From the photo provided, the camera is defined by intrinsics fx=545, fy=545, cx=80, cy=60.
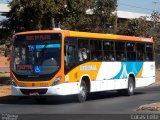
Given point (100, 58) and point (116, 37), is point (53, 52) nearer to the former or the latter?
point (100, 58)

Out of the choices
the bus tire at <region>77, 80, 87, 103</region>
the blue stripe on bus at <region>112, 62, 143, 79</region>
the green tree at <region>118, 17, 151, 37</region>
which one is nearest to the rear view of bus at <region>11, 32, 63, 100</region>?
the bus tire at <region>77, 80, 87, 103</region>

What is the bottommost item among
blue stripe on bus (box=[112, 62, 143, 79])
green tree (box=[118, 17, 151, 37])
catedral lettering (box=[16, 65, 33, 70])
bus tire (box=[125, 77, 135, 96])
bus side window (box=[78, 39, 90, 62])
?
bus tire (box=[125, 77, 135, 96])

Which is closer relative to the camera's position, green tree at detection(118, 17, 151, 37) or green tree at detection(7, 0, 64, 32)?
green tree at detection(7, 0, 64, 32)

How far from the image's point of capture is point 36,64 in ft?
70.7

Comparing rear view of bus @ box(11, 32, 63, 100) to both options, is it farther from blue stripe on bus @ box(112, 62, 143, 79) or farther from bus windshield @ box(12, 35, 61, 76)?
blue stripe on bus @ box(112, 62, 143, 79)

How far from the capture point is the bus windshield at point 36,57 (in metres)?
21.4

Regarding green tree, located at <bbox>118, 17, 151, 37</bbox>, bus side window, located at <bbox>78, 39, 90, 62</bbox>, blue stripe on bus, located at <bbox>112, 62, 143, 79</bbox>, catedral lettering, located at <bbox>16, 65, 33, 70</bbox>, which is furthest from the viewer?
green tree, located at <bbox>118, 17, 151, 37</bbox>

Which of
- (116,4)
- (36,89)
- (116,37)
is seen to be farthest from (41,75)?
(116,4)

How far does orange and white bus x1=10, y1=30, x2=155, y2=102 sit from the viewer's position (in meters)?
21.3

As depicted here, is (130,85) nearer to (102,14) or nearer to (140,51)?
(140,51)

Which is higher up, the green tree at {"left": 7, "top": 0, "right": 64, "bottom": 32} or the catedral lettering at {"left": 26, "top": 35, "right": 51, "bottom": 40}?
the green tree at {"left": 7, "top": 0, "right": 64, "bottom": 32}

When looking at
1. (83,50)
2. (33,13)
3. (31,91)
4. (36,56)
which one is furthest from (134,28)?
(31,91)

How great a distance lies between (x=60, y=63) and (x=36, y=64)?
1010 mm

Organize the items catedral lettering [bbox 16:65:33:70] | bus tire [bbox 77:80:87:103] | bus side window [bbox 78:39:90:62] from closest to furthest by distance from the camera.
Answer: catedral lettering [bbox 16:65:33:70] → bus tire [bbox 77:80:87:103] → bus side window [bbox 78:39:90:62]
